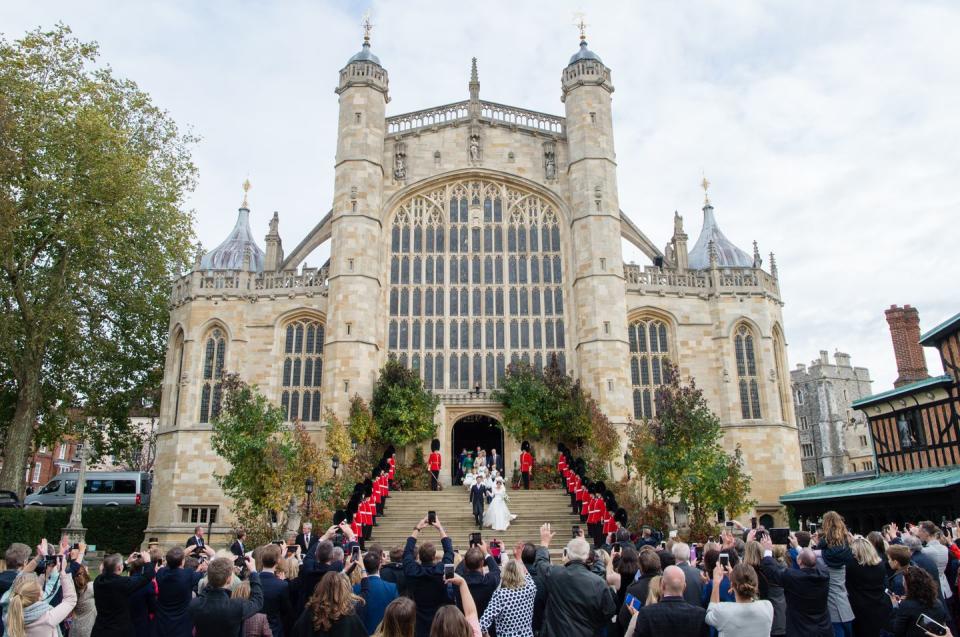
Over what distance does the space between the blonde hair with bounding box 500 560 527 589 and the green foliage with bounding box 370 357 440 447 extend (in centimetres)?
1868

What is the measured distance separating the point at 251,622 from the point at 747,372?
985 inches

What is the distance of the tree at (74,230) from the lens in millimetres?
22766

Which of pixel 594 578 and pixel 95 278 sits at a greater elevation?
pixel 95 278

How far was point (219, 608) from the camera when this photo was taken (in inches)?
215

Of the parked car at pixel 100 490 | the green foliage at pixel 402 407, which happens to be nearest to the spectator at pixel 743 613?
the green foliage at pixel 402 407

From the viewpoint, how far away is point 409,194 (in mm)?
29000

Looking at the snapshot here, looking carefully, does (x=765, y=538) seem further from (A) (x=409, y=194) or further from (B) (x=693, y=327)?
(A) (x=409, y=194)

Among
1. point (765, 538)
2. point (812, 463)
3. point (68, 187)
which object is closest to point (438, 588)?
point (765, 538)

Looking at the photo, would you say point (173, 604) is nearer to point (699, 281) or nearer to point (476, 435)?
point (476, 435)

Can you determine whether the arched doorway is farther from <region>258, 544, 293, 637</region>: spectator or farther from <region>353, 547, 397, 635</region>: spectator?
<region>353, 547, 397, 635</region>: spectator

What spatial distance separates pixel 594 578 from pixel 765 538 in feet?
8.09

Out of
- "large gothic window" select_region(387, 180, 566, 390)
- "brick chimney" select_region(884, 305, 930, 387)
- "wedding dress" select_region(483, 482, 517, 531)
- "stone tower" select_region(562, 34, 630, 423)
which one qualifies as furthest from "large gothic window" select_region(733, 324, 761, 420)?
"wedding dress" select_region(483, 482, 517, 531)

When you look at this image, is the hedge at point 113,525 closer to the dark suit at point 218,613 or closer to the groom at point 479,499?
the groom at point 479,499

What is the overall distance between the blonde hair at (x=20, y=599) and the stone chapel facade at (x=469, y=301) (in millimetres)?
19274
